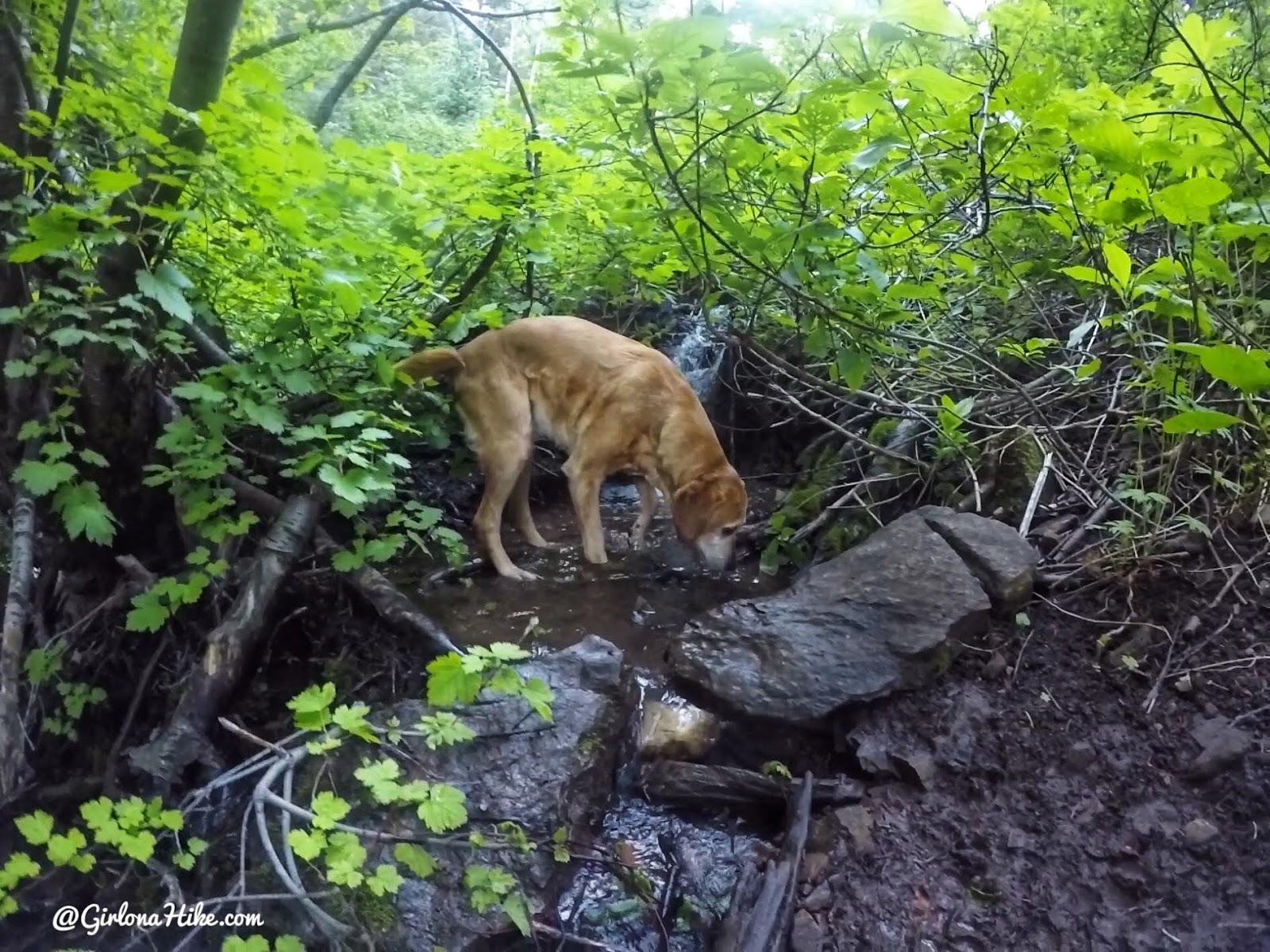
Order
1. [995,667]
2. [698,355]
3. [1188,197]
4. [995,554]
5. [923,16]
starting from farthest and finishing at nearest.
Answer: [698,355]
[995,554]
[995,667]
[1188,197]
[923,16]

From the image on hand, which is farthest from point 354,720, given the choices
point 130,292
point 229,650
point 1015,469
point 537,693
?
point 1015,469

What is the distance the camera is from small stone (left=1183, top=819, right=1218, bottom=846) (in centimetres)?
208

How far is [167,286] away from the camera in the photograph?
8.18 ft

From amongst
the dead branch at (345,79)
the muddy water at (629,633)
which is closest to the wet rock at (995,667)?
the muddy water at (629,633)

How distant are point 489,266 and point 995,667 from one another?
3.18 metres

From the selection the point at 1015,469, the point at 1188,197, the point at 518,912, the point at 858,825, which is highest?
the point at 1188,197

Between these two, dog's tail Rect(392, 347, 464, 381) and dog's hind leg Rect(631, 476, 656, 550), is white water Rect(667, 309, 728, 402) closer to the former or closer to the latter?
dog's hind leg Rect(631, 476, 656, 550)

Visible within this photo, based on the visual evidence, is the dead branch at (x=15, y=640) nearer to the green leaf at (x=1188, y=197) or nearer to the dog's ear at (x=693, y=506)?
the dog's ear at (x=693, y=506)

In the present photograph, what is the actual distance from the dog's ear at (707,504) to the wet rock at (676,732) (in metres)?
1.38

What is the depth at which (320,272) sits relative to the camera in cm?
283

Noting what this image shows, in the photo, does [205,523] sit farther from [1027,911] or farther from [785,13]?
[1027,911]

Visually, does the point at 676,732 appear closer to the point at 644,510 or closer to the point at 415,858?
the point at 415,858

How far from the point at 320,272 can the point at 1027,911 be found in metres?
2.97

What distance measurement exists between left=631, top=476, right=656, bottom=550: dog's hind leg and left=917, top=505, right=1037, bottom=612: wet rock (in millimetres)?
1889
